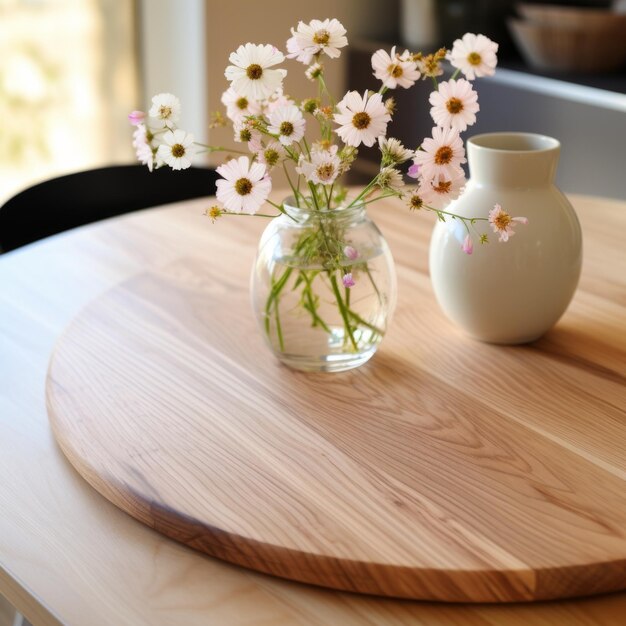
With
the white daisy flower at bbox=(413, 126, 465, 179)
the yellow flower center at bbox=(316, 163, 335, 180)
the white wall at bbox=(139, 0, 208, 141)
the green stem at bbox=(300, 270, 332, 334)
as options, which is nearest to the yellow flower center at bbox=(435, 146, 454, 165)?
the white daisy flower at bbox=(413, 126, 465, 179)

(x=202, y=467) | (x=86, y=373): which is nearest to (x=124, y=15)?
(x=86, y=373)

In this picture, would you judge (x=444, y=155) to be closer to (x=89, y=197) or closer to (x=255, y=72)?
(x=255, y=72)

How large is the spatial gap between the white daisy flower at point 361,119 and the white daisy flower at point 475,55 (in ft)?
0.29

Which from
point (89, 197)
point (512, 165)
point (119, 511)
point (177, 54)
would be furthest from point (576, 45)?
point (119, 511)

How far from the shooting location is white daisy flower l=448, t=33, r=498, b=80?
36.6 inches

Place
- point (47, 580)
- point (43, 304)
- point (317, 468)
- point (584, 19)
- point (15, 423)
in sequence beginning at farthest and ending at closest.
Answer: point (584, 19)
point (43, 304)
point (15, 423)
point (317, 468)
point (47, 580)

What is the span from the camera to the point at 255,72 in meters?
0.94

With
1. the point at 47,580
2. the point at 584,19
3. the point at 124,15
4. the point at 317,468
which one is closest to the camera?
the point at 47,580

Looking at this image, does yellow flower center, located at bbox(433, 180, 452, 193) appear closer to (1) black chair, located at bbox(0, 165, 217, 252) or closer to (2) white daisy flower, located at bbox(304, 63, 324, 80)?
(2) white daisy flower, located at bbox(304, 63, 324, 80)

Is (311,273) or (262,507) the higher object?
(311,273)

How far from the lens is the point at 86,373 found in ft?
3.57

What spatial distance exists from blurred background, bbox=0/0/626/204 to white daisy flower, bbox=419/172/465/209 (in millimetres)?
2021

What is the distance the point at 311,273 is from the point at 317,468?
0.79ft

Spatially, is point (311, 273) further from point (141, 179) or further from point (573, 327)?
point (141, 179)
